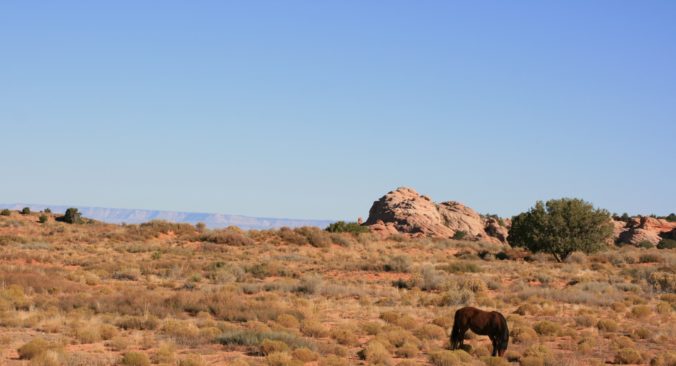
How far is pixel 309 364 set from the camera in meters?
15.0

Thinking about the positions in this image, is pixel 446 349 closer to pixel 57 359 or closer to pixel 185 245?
pixel 57 359

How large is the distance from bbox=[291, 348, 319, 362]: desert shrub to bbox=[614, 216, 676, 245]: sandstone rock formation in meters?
67.4

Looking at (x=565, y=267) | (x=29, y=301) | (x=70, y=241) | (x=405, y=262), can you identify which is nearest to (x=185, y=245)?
(x=70, y=241)

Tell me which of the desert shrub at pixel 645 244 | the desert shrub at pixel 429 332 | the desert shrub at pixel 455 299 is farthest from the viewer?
the desert shrub at pixel 645 244

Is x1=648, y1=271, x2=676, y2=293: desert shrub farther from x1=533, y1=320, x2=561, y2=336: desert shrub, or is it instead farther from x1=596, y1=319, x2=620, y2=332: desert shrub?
x1=533, y1=320, x2=561, y2=336: desert shrub

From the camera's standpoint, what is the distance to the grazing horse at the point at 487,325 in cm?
1583

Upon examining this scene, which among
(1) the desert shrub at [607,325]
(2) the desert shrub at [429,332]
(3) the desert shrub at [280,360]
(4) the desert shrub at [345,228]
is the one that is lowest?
(3) the desert shrub at [280,360]

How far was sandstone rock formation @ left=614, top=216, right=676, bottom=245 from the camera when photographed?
3009 inches

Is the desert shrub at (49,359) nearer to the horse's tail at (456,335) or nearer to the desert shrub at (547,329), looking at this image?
the horse's tail at (456,335)

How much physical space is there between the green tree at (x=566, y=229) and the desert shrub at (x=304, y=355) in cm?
3421

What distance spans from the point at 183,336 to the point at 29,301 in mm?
6646

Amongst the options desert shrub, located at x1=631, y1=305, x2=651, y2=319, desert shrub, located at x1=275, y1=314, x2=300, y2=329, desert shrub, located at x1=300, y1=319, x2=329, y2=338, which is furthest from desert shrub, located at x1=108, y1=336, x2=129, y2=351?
desert shrub, located at x1=631, y1=305, x2=651, y2=319

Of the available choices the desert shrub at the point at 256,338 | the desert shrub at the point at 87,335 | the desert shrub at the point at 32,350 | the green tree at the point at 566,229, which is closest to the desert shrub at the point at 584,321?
the desert shrub at the point at 256,338

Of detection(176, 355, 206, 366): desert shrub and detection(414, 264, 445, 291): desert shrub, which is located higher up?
detection(414, 264, 445, 291): desert shrub
